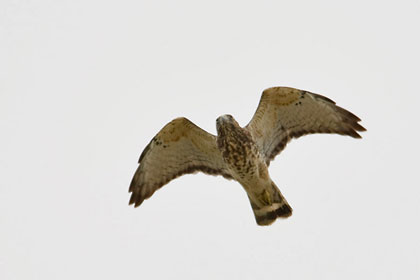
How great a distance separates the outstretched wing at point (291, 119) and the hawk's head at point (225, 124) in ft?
1.67

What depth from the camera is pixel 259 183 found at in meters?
12.5

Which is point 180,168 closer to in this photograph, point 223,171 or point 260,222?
point 223,171

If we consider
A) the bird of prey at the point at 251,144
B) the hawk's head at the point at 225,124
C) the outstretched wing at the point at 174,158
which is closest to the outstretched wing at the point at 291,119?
the bird of prey at the point at 251,144

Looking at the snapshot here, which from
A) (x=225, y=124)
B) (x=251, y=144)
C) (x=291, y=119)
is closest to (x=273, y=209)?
(x=251, y=144)

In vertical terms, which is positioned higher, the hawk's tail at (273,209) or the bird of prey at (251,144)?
the bird of prey at (251,144)

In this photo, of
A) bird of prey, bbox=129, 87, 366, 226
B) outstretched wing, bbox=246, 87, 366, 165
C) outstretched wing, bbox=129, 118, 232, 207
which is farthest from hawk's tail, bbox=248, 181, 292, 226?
outstretched wing, bbox=129, 118, 232, 207

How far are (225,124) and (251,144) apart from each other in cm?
50

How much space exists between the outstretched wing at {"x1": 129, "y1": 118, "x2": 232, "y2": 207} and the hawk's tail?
0.73m

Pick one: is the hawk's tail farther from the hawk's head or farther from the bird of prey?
the hawk's head

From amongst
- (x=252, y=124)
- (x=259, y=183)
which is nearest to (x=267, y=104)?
(x=252, y=124)

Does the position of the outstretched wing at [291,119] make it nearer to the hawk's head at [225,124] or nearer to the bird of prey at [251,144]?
the bird of prey at [251,144]

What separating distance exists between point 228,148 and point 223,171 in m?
0.82

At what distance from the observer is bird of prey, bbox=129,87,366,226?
12281mm

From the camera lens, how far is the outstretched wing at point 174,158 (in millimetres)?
12730
